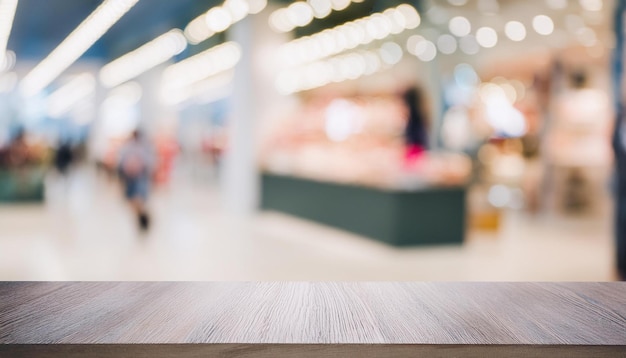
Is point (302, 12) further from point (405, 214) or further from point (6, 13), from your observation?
point (6, 13)

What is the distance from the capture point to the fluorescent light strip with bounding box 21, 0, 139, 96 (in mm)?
8076

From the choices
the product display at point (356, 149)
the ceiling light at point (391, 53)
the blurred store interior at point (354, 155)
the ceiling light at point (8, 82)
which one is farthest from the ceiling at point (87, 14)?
the ceiling light at point (8, 82)

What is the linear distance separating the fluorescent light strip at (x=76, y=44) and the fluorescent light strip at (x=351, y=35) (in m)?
3.62

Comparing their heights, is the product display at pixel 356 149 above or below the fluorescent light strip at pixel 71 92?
below

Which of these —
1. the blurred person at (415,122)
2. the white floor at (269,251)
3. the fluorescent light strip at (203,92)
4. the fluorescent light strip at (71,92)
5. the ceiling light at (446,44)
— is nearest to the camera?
the white floor at (269,251)

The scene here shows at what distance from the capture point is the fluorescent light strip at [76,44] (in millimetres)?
8076

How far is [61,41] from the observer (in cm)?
1592

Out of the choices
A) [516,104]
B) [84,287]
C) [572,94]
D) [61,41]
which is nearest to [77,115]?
[61,41]

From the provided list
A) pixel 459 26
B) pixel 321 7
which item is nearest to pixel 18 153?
pixel 321 7

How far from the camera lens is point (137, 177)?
10.2 metres

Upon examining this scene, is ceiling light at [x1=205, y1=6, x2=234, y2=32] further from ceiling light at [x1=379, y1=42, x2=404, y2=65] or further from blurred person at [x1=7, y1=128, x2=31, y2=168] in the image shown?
blurred person at [x1=7, y1=128, x2=31, y2=168]

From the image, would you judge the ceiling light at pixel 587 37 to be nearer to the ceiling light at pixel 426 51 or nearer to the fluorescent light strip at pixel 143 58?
the ceiling light at pixel 426 51

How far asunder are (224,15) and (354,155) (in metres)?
3.82

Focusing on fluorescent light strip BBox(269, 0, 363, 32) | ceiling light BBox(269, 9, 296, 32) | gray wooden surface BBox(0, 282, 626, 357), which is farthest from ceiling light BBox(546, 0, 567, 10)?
gray wooden surface BBox(0, 282, 626, 357)
